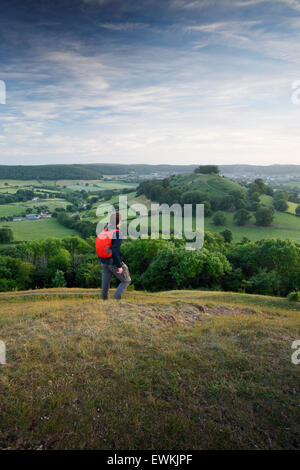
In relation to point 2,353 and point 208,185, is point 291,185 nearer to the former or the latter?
point 208,185

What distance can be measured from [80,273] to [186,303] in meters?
28.6

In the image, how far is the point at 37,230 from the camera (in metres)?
87.2

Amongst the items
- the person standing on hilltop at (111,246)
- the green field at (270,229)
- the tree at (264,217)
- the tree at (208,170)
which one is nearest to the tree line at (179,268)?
the person standing on hilltop at (111,246)

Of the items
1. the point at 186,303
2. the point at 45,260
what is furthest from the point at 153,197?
the point at 186,303

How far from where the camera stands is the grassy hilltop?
432 cm

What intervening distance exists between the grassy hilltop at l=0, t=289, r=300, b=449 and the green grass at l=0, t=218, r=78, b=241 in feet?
253

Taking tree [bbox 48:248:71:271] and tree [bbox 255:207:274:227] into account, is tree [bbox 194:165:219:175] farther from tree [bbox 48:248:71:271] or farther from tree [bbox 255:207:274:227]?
tree [bbox 48:248:71:271]

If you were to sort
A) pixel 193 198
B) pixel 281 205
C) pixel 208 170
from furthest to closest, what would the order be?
pixel 208 170
pixel 193 198
pixel 281 205

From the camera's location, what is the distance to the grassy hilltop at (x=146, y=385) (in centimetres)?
432

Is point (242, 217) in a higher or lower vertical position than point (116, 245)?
lower

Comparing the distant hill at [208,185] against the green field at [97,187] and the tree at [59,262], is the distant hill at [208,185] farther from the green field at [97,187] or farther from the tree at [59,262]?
the tree at [59,262]

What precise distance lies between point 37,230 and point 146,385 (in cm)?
9190

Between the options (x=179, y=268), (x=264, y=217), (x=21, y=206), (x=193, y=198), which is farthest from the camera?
(x=21, y=206)

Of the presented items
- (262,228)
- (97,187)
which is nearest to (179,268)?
(262,228)
